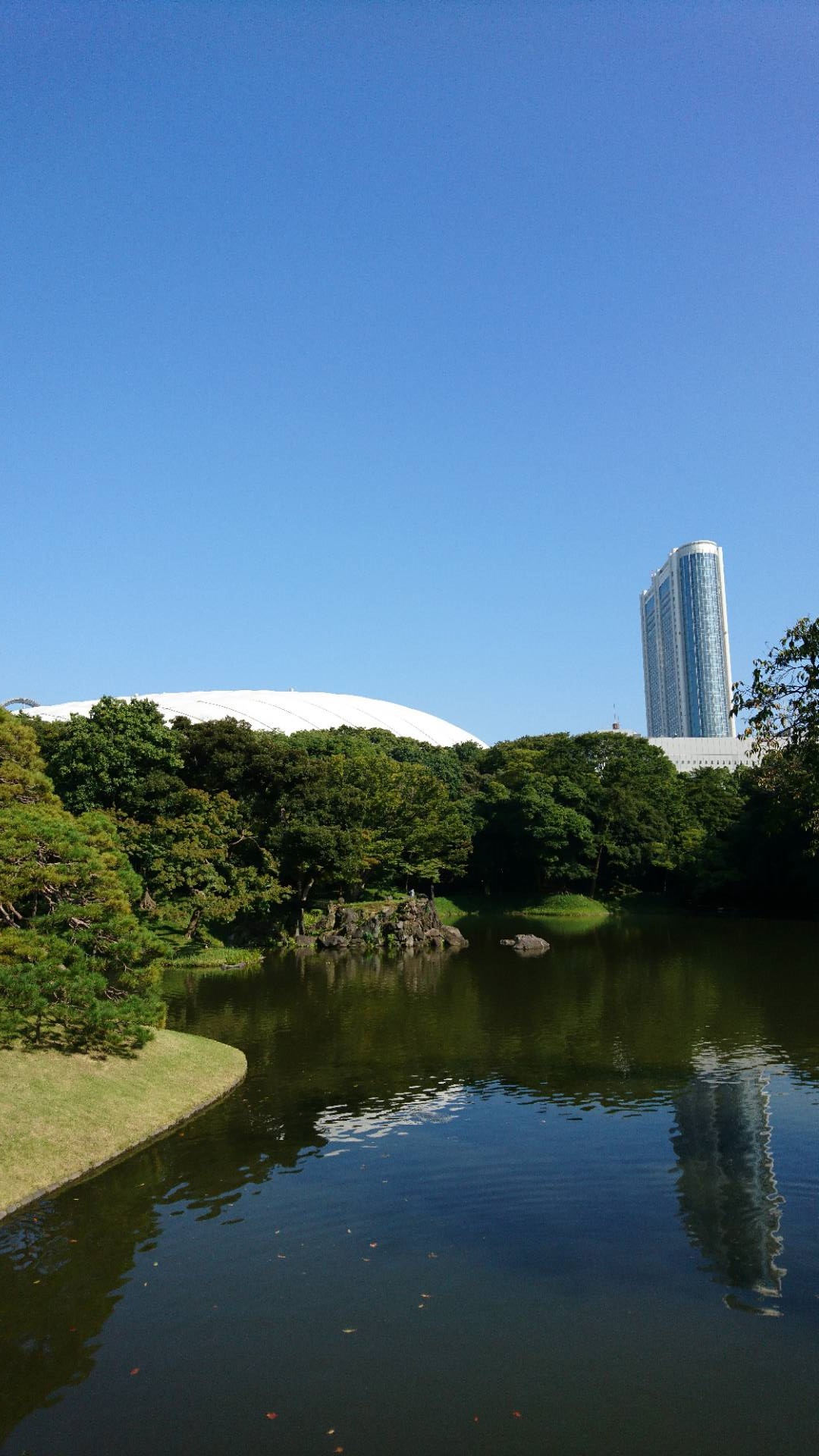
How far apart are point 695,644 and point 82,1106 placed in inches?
6510

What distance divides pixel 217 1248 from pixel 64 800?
85.9 feet

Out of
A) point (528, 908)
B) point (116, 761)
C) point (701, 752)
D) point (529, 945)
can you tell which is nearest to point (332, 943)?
point (529, 945)

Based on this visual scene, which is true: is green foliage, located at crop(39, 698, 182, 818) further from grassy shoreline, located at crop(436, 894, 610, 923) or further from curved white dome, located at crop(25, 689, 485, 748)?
curved white dome, located at crop(25, 689, 485, 748)

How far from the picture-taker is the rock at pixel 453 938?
130 ft

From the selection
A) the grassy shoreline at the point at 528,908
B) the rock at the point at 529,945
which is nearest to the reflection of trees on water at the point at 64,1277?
the rock at the point at 529,945

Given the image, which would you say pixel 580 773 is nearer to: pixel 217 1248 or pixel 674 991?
pixel 674 991

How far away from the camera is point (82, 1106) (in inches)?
496

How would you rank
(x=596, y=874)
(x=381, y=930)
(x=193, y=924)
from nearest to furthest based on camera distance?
(x=193, y=924), (x=381, y=930), (x=596, y=874)

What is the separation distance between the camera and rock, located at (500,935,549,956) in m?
36.4

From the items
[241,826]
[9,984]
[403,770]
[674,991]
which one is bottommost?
[674,991]

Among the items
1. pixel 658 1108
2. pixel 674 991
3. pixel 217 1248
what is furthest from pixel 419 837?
pixel 217 1248

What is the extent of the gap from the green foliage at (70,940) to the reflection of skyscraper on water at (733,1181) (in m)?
8.09

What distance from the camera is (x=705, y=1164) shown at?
11.3 meters

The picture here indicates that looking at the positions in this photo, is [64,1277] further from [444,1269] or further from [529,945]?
[529,945]
